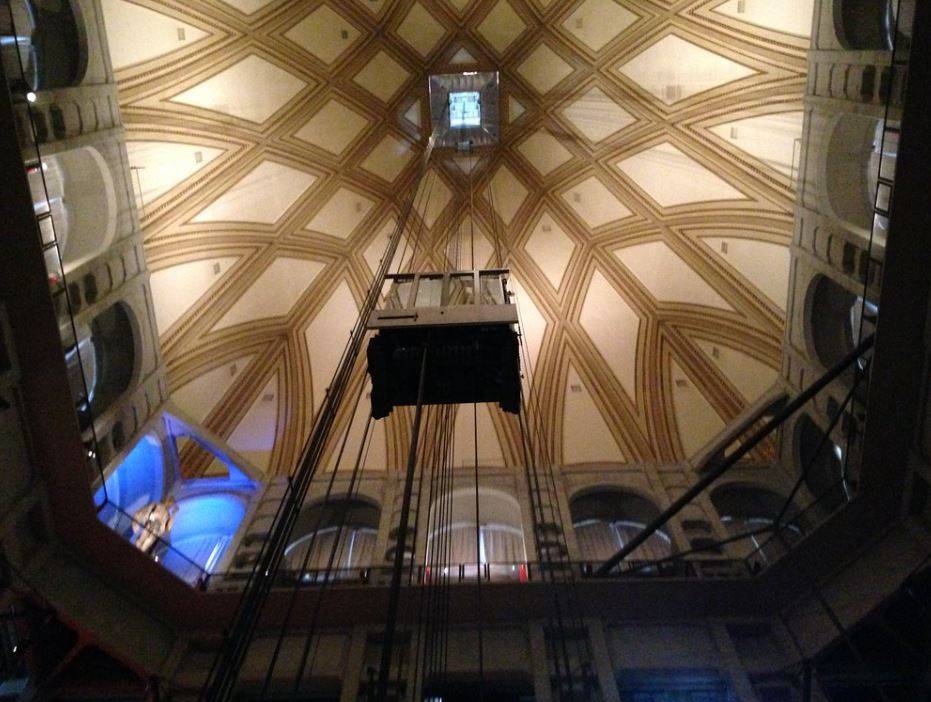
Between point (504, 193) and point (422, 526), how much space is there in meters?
7.99

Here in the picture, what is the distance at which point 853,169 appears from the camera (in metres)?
9.45

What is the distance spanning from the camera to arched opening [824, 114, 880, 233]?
354 inches

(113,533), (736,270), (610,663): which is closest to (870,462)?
(610,663)

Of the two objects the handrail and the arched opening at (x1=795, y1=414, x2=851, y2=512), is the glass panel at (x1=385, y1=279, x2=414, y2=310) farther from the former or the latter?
the arched opening at (x1=795, y1=414, x2=851, y2=512)

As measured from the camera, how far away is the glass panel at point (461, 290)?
25.2 feet

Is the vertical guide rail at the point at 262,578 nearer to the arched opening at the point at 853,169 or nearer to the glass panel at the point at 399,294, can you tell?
the glass panel at the point at 399,294

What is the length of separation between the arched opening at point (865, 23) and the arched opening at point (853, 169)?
90 cm

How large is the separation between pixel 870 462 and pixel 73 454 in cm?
929

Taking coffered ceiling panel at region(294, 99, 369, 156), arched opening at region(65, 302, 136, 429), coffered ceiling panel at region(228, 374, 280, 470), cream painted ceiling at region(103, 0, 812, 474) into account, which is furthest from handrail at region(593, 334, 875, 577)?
coffered ceiling panel at region(294, 99, 369, 156)

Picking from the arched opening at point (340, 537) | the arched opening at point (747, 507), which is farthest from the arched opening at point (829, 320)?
the arched opening at point (340, 537)

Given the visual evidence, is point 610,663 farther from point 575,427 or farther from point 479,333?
point 575,427

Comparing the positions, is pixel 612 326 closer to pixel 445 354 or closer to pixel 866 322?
pixel 866 322

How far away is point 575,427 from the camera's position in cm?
1365

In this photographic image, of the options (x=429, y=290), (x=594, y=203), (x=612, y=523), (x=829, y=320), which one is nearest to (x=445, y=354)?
(x=429, y=290)
